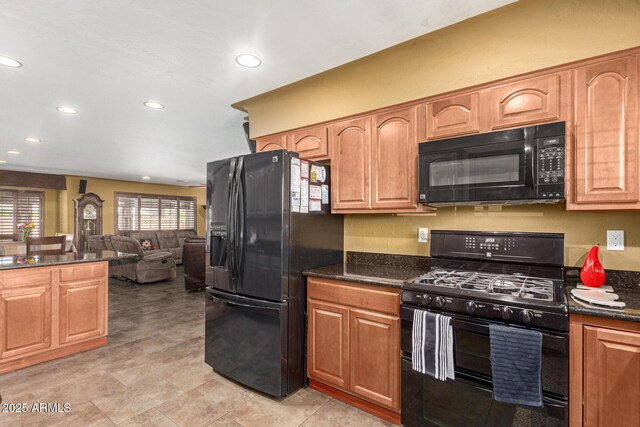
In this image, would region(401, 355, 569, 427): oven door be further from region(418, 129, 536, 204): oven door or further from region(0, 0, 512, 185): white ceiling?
region(0, 0, 512, 185): white ceiling

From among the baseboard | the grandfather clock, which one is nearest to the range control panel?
the baseboard

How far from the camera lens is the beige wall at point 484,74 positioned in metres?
1.71

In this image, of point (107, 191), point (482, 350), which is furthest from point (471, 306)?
point (107, 191)

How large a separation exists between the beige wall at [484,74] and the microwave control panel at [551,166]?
371 mm

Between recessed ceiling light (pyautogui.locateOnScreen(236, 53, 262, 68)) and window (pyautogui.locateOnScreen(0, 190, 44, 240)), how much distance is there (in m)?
8.35

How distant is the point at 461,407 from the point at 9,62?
3.68m

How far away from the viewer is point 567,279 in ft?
6.38

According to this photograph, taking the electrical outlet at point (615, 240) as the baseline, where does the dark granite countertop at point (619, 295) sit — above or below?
below

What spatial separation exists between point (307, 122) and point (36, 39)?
1873 millimetres

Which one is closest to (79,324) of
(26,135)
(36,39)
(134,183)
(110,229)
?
(36,39)

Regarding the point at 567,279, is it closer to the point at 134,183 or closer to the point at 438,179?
the point at 438,179

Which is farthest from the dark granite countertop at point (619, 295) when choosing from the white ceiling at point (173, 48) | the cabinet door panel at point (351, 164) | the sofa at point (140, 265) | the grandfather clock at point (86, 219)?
the grandfather clock at point (86, 219)

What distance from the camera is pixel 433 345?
1.78 m

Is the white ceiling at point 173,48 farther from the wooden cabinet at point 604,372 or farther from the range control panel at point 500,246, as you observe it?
the wooden cabinet at point 604,372
